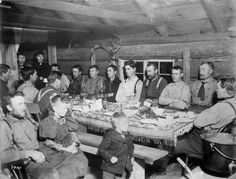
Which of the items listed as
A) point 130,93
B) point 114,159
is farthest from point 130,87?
point 114,159

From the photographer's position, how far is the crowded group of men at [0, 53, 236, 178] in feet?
11.0

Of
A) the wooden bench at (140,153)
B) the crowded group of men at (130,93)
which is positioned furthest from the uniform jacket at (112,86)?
the wooden bench at (140,153)

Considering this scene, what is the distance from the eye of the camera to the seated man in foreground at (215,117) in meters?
4.01

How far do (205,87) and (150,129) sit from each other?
2368 mm

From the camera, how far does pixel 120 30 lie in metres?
7.50

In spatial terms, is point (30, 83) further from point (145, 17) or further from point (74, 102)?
point (145, 17)

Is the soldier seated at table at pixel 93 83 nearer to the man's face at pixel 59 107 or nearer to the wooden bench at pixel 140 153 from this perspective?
the wooden bench at pixel 140 153

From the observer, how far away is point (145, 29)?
7016mm

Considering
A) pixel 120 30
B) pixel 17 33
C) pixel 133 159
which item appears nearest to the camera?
pixel 133 159

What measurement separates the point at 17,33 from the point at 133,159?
6945mm

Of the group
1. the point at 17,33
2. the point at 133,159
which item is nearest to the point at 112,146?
the point at 133,159

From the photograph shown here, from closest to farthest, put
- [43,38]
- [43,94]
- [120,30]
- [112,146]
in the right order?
[112,146]
[43,94]
[120,30]
[43,38]

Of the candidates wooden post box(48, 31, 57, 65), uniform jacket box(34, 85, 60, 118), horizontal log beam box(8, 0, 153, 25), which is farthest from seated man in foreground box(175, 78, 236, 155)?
wooden post box(48, 31, 57, 65)

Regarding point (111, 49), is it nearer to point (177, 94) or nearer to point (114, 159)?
point (177, 94)
